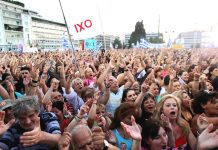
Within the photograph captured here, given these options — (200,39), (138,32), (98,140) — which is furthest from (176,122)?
(138,32)

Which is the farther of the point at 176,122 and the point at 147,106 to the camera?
the point at 147,106

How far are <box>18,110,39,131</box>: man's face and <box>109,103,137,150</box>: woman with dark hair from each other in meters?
0.94

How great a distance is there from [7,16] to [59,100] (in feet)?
301

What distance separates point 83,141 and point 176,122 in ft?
4.42

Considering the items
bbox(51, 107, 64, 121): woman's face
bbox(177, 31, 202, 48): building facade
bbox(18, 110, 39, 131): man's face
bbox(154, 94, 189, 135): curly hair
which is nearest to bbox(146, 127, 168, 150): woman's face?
bbox(154, 94, 189, 135): curly hair

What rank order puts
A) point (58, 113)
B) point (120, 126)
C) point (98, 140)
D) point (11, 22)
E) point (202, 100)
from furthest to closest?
point (11, 22) → point (58, 113) → point (202, 100) → point (120, 126) → point (98, 140)

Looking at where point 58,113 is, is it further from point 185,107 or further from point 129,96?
point 185,107

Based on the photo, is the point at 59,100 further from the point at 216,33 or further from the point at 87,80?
the point at 216,33

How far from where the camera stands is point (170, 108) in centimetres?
349

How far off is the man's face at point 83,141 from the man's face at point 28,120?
14.0 inches

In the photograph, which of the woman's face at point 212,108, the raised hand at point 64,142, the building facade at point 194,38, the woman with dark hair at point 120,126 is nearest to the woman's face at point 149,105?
the woman with dark hair at point 120,126

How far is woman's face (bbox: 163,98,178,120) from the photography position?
11.3 ft

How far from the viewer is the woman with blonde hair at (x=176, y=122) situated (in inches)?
127

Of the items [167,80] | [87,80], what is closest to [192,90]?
[167,80]
